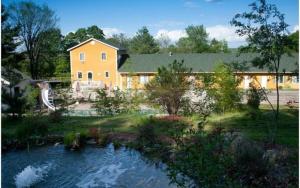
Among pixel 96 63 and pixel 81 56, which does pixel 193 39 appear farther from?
pixel 81 56

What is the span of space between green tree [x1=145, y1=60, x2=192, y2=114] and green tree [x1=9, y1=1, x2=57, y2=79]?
1770cm

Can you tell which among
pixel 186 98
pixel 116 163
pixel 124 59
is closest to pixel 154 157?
pixel 116 163

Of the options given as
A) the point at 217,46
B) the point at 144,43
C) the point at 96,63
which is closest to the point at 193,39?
the point at 217,46

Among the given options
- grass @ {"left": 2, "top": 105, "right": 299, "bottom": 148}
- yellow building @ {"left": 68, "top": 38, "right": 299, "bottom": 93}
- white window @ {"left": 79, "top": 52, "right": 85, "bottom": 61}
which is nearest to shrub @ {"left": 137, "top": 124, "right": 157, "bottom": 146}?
grass @ {"left": 2, "top": 105, "right": 299, "bottom": 148}

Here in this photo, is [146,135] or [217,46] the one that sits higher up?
[217,46]

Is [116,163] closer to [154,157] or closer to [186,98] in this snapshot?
[154,157]

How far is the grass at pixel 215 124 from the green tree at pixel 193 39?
27157 mm

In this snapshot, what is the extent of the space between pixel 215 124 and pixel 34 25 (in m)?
23.2

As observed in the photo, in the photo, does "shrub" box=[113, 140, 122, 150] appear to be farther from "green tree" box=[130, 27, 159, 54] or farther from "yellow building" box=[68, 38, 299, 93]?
"green tree" box=[130, 27, 159, 54]

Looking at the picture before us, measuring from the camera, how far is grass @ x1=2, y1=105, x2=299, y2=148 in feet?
36.9

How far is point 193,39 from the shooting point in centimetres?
4416

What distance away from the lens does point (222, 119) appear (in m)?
14.0

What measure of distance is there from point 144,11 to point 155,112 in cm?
551

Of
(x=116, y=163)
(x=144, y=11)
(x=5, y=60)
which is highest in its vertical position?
(x=144, y=11)
